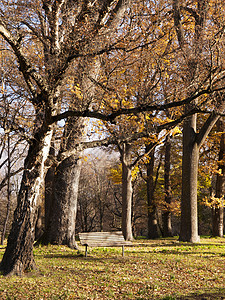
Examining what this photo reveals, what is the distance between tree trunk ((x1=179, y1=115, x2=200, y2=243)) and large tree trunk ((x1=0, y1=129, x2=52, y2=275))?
762 centimetres

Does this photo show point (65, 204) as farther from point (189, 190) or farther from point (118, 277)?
point (189, 190)

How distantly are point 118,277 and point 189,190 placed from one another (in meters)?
7.14

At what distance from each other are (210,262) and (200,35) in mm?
6932

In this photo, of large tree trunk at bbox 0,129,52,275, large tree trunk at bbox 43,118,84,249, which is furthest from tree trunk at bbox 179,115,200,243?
large tree trunk at bbox 0,129,52,275

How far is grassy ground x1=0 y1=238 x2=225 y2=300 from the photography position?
16.6ft

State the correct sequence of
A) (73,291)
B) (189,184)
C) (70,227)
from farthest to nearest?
(189,184) < (70,227) < (73,291)

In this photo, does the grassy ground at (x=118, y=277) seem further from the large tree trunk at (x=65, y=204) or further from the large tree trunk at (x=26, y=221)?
the large tree trunk at (x=65, y=204)

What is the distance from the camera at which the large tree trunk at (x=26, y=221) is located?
19.4ft

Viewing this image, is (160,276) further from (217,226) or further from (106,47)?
(217,226)

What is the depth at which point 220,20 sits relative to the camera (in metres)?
8.62

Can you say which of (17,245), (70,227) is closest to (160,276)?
(17,245)

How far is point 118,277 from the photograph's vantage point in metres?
6.19

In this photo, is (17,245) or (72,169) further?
(72,169)

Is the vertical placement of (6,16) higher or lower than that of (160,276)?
higher
